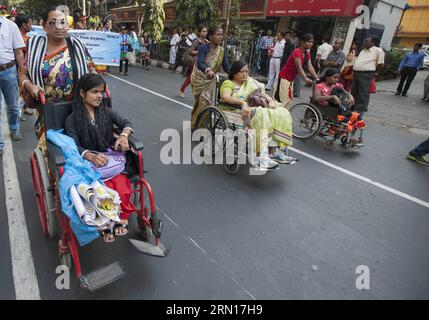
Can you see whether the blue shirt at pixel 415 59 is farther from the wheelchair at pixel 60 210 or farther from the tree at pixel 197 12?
the wheelchair at pixel 60 210

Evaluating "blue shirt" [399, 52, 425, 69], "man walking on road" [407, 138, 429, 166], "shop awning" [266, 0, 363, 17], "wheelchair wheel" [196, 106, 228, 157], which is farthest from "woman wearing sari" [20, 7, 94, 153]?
"shop awning" [266, 0, 363, 17]

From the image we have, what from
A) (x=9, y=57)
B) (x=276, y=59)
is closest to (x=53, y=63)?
(x=9, y=57)

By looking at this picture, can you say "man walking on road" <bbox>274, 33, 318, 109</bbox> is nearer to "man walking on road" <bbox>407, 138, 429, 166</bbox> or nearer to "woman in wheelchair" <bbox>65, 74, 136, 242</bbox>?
"man walking on road" <bbox>407, 138, 429, 166</bbox>

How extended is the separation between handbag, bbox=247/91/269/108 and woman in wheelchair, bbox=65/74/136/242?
194cm

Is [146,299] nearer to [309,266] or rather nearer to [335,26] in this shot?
[309,266]

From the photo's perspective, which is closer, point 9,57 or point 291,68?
point 9,57

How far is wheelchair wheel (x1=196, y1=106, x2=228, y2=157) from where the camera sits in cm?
413

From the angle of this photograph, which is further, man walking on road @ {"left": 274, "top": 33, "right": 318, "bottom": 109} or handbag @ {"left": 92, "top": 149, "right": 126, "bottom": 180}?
man walking on road @ {"left": 274, "top": 33, "right": 318, "bottom": 109}

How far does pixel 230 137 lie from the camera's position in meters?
3.93

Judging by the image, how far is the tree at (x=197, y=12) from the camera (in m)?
13.3

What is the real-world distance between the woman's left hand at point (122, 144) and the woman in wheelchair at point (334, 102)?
3760mm

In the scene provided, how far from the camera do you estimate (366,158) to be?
16.5 feet

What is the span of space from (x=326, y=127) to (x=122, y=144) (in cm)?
405

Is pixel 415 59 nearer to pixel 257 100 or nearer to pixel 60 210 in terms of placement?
pixel 257 100
